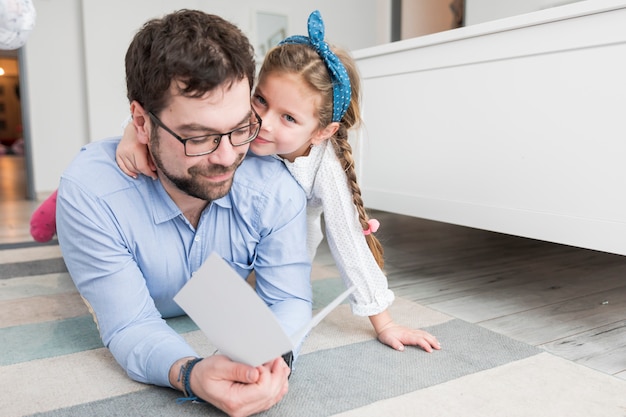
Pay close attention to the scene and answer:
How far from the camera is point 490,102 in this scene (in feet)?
4.25

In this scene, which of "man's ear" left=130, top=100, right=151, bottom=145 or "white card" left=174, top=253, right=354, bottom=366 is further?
"man's ear" left=130, top=100, right=151, bottom=145

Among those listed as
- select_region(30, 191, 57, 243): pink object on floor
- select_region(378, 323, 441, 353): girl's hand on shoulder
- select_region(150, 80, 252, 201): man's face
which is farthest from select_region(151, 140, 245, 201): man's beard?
select_region(30, 191, 57, 243): pink object on floor

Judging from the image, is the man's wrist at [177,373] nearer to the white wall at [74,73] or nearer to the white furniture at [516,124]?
the white furniture at [516,124]

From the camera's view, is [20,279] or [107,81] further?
[107,81]

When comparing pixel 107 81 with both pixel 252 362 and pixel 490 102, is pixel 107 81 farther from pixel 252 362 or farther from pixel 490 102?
pixel 252 362

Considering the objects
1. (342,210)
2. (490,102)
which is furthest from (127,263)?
(490,102)

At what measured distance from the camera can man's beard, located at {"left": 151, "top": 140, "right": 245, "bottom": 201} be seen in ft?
2.88

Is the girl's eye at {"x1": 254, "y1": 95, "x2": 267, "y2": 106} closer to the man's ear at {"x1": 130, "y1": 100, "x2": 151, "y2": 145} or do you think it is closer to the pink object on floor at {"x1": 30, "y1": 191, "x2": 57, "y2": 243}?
the man's ear at {"x1": 130, "y1": 100, "x2": 151, "y2": 145}

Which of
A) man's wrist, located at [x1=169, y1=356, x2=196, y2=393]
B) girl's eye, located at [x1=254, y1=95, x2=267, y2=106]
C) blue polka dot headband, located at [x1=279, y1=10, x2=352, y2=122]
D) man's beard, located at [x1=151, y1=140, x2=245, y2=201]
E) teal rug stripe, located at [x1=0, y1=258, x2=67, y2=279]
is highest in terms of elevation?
blue polka dot headband, located at [x1=279, y1=10, x2=352, y2=122]

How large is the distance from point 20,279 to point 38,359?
0.68m

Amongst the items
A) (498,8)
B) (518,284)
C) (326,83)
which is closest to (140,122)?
(326,83)

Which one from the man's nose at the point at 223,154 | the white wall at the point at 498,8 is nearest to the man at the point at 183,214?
the man's nose at the point at 223,154

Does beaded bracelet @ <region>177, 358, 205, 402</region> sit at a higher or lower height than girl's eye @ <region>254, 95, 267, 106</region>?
lower

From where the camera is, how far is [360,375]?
95cm
